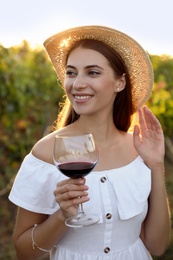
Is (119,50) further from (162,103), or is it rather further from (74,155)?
(162,103)

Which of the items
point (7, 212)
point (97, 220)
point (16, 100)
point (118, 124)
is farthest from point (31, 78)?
point (97, 220)

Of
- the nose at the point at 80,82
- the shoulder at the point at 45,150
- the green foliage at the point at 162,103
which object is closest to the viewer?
the nose at the point at 80,82

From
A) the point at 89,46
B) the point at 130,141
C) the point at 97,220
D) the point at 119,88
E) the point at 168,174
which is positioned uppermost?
the point at 89,46

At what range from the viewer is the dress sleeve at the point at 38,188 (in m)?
2.76

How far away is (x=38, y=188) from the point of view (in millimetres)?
2771

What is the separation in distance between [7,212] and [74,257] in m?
3.60

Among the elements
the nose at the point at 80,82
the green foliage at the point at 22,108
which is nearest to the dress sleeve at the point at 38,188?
the nose at the point at 80,82

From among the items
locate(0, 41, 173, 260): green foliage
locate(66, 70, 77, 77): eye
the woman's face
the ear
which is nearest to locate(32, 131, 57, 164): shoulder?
the woman's face

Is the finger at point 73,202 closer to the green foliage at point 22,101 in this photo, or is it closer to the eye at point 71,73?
the eye at point 71,73

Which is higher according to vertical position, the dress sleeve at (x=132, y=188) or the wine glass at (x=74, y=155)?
the wine glass at (x=74, y=155)

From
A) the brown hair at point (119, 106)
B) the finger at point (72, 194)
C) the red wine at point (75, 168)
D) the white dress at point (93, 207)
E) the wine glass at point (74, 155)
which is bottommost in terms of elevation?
the white dress at point (93, 207)

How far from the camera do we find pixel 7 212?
248 inches

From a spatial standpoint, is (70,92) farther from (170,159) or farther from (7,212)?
(170,159)

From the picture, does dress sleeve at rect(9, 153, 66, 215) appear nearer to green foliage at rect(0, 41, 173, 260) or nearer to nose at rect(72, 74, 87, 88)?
nose at rect(72, 74, 87, 88)
